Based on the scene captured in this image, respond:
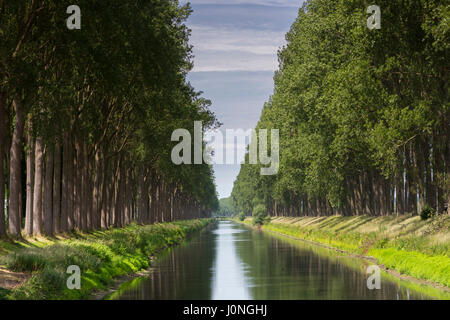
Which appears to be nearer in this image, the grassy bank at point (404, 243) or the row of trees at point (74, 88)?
the grassy bank at point (404, 243)

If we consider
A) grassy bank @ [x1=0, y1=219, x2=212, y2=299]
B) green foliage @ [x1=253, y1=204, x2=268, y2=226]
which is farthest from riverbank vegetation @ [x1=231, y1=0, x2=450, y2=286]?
green foliage @ [x1=253, y1=204, x2=268, y2=226]

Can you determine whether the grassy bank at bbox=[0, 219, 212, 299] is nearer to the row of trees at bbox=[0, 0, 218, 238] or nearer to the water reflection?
the row of trees at bbox=[0, 0, 218, 238]

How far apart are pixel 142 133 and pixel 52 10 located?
24.3m

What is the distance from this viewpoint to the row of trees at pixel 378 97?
35781 millimetres

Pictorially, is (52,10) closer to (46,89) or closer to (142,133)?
(46,89)

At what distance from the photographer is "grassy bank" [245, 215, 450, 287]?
27594mm

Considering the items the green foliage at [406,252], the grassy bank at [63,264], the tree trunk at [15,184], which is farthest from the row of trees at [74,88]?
the green foliage at [406,252]

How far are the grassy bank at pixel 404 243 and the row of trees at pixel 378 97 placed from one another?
97.2 inches

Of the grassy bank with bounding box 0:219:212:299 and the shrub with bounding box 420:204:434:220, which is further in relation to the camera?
the shrub with bounding box 420:204:434:220

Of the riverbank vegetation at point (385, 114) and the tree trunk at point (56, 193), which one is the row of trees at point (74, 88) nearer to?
the tree trunk at point (56, 193)

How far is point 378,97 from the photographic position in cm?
3984

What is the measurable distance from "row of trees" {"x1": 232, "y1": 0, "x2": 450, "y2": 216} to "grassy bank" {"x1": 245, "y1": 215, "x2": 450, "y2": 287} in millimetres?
2469

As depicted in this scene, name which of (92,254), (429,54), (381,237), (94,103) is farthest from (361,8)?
(92,254)

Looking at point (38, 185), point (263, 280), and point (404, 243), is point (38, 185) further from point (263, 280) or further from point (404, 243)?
point (404, 243)
